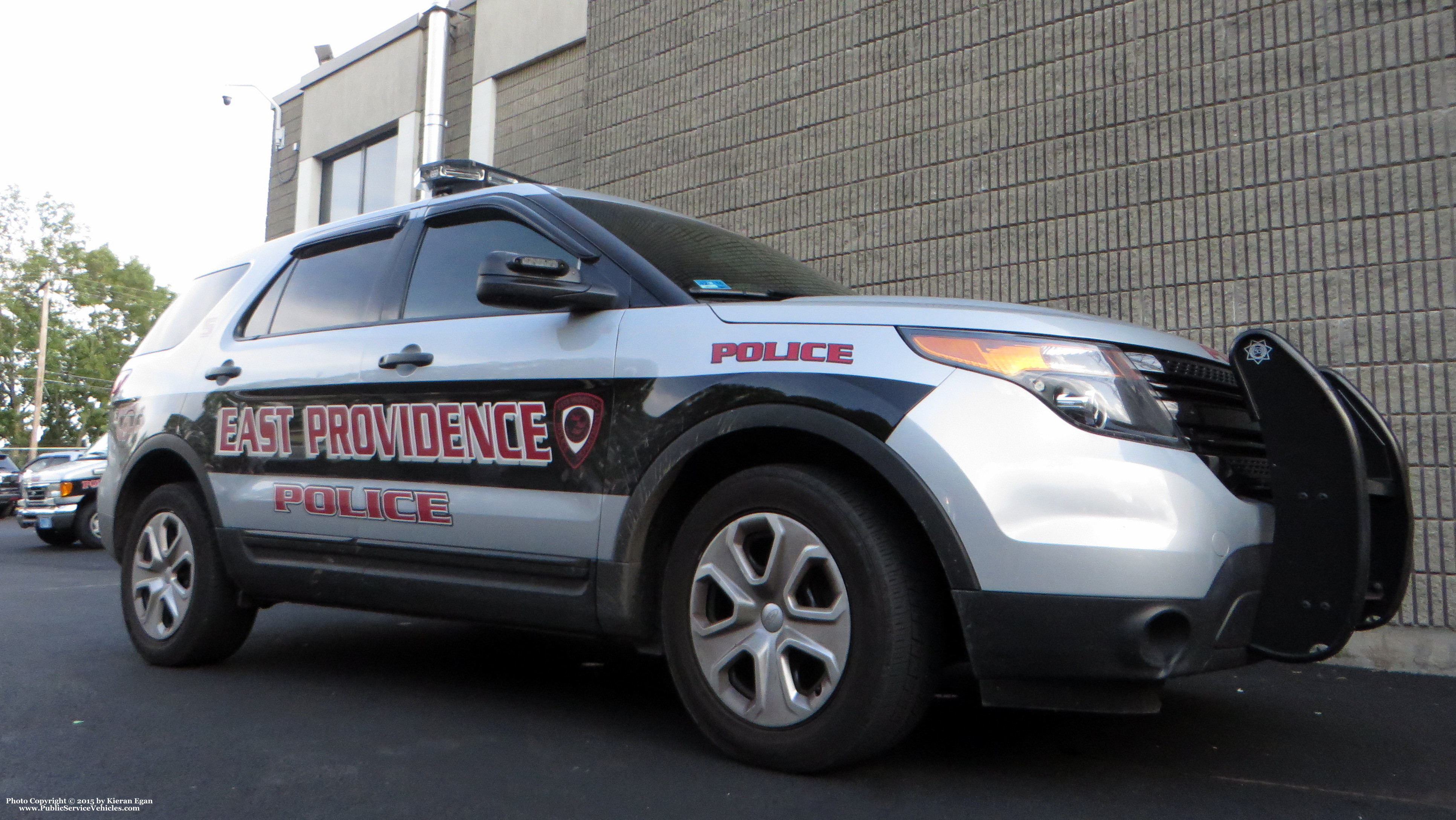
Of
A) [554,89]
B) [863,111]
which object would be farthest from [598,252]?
[554,89]

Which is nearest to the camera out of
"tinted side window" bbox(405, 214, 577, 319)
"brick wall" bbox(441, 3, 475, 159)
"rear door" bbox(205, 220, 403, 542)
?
"tinted side window" bbox(405, 214, 577, 319)

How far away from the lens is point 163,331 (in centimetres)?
512

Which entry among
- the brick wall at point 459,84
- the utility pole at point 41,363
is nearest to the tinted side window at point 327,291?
the brick wall at point 459,84

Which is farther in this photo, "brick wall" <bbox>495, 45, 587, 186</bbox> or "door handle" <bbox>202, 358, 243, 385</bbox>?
"brick wall" <bbox>495, 45, 587, 186</bbox>

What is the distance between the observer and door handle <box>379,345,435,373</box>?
369 cm

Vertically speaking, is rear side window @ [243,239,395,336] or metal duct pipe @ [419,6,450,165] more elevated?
metal duct pipe @ [419,6,450,165]

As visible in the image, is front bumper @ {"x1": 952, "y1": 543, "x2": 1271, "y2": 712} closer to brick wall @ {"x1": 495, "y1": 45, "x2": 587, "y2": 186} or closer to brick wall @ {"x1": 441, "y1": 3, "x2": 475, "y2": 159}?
brick wall @ {"x1": 495, "y1": 45, "x2": 587, "y2": 186}

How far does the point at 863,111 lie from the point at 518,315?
4.56m

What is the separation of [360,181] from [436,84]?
2565 millimetres

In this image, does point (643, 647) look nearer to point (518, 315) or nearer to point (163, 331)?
point (518, 315)

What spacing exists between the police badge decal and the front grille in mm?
1525

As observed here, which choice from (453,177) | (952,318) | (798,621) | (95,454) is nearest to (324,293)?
(453,177)

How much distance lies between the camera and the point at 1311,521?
2.67 metres

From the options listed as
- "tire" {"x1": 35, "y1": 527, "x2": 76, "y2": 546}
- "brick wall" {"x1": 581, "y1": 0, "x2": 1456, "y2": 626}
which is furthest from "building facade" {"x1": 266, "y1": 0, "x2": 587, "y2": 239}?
"tire" {"x1": 35, "y1": 527, "x2": 76, "y2": 546}
